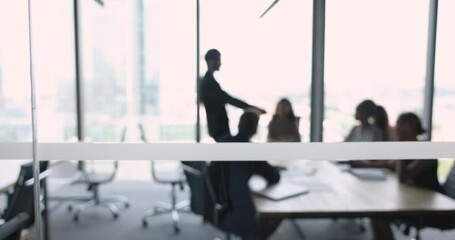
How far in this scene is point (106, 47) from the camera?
5.56 ft

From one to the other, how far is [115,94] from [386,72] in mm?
1336

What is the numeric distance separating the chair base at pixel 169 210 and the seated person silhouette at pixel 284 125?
0.54 meters

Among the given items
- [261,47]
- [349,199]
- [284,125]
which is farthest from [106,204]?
[349,199]

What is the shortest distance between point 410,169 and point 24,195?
2.00 metres

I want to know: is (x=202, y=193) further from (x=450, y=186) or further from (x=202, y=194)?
(x=450, y=186)

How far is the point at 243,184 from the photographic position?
66.2 inches

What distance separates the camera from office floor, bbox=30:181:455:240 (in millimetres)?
1686

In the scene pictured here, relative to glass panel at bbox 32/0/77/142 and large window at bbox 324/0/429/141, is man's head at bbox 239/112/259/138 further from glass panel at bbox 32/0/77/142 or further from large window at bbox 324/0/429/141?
glass panel at bbox 32/0/77/142

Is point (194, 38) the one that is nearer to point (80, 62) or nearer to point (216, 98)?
point (216, 98)

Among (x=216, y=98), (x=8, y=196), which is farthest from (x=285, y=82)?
(x=8, y=196)

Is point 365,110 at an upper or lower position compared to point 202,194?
upper

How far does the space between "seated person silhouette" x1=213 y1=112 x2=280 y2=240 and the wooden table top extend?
54 mm

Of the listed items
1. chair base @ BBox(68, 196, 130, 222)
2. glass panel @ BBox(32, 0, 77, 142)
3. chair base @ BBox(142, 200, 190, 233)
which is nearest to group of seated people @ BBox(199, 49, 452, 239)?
chair base @ BBox(142, 200, 190, 233)

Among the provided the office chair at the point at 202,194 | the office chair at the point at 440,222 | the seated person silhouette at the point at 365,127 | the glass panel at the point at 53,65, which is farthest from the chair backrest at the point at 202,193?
the office chair at the point at 440,222
